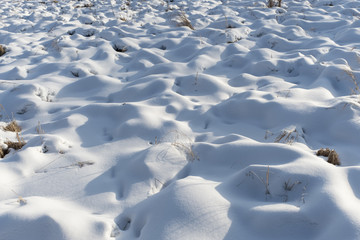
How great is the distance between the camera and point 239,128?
101 inches

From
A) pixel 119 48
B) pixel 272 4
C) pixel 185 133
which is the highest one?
pixel 272 4

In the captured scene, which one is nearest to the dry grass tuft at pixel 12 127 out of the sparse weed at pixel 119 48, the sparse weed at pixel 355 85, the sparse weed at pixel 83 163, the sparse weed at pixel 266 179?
the sparse weed at pixel 83 163

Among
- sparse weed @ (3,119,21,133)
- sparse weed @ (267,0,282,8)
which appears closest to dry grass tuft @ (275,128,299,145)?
sparse weed @ (3,119,21,133)

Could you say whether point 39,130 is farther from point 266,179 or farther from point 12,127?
point 266,179

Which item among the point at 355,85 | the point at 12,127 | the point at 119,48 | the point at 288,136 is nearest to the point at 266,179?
the point at 288,136

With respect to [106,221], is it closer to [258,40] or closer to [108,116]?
[108,116]

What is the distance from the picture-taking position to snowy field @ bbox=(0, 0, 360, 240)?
1.48 meters

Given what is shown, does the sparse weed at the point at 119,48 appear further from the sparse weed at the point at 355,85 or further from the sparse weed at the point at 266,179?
the sparse weed at the point at 266,179

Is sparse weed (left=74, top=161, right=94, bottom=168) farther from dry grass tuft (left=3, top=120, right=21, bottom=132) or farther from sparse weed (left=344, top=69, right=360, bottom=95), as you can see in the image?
sparse weed (left=344, top=69, right=360, bottom=95)

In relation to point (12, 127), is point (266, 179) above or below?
above

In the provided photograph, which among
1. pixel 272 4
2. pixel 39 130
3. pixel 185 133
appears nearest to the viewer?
pixel 185 133

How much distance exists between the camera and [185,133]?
2.52 m

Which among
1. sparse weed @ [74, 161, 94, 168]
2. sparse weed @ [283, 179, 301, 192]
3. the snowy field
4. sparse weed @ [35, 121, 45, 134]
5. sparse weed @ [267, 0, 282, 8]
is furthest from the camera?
sparse weed @ [267, 0, 282, 8]

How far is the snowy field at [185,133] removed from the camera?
1.48m
